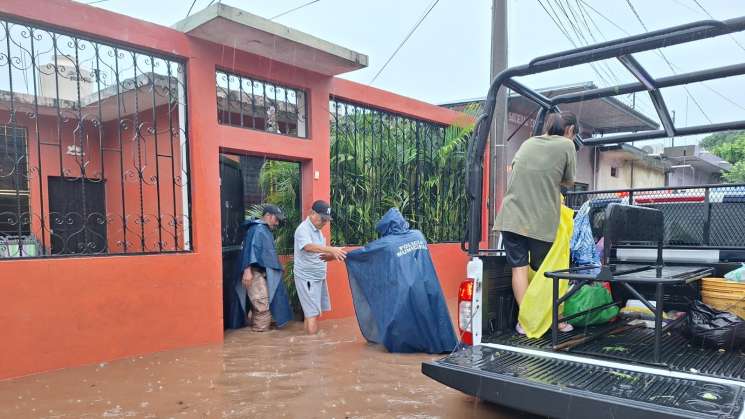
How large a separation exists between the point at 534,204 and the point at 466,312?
2.82 ft

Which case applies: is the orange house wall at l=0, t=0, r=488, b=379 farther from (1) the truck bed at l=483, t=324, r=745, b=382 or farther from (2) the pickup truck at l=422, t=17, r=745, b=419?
(1) the truck bed at l=483, t=324, r=745, b=382

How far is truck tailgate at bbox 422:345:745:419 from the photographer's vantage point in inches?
75.0

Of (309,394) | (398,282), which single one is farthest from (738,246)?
(309,394)

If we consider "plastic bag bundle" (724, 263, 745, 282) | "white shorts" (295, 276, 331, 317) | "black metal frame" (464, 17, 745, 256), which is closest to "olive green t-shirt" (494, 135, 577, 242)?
"black metal frame" (464, 17, 745, 256)

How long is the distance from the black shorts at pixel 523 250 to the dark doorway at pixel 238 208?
3.37 meters

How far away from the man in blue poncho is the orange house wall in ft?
1.37

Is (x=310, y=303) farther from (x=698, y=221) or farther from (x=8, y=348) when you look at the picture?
(x=698, y=221)

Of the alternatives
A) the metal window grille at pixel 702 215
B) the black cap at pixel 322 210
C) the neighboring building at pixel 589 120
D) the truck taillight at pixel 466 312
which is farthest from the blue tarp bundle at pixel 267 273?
the neighboring building at pixel 589 120

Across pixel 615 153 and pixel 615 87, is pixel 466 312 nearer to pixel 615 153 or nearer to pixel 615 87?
pixel 615 87

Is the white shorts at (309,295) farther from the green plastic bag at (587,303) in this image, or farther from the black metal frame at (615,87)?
the green plastic bag at (587,303)

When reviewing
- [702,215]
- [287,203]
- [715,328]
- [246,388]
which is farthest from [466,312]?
[287,203]

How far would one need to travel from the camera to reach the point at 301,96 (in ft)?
18.6

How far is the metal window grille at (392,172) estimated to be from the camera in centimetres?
618

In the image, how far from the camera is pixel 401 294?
420 cm
